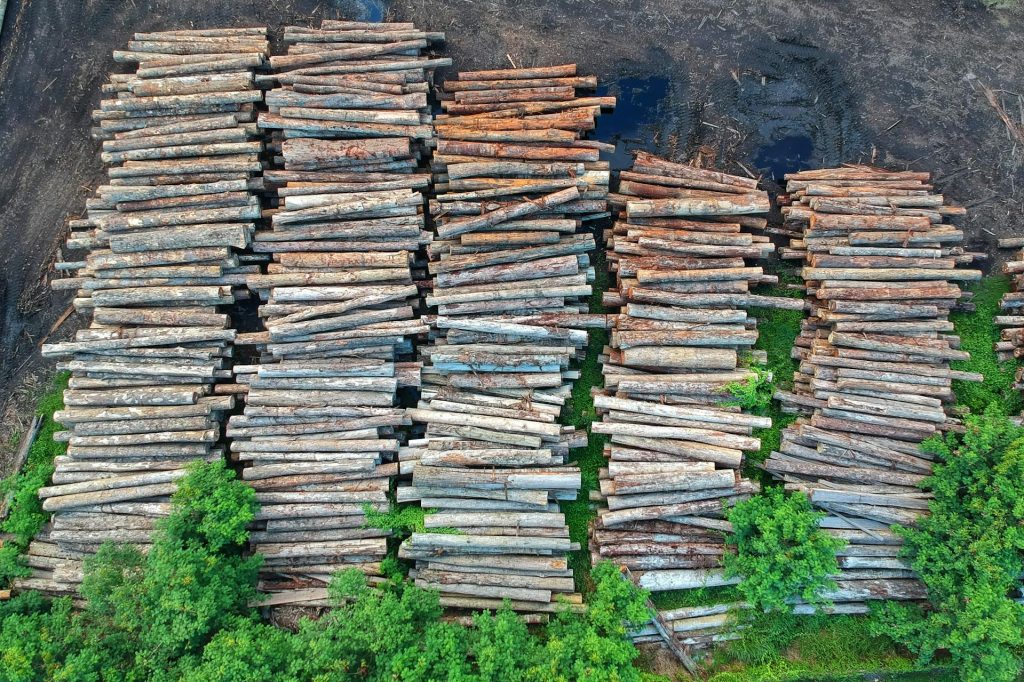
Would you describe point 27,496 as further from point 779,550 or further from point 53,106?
point 779,550

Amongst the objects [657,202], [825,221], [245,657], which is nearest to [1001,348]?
[825,221]

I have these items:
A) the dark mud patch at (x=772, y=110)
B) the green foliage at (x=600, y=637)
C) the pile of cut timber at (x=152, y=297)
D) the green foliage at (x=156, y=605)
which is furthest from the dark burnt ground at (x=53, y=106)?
the green foliage at (x=600, y=637)

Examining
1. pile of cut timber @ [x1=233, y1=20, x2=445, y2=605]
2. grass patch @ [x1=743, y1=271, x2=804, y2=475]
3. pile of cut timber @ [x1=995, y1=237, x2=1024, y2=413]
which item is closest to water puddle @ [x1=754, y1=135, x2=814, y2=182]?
grass patch @ [x1=743, y1=271, x2=804, y2=475]

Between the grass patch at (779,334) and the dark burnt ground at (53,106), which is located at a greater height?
the dark burnt ground at (53,106)

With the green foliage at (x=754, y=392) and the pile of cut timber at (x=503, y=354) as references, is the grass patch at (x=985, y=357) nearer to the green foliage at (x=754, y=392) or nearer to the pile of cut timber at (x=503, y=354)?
the green foliage at (x=754, y=392)

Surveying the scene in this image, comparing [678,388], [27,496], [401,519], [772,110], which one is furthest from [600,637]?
[27,496]

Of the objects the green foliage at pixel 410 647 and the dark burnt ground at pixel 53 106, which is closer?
the green foliage at pixel 410 647
